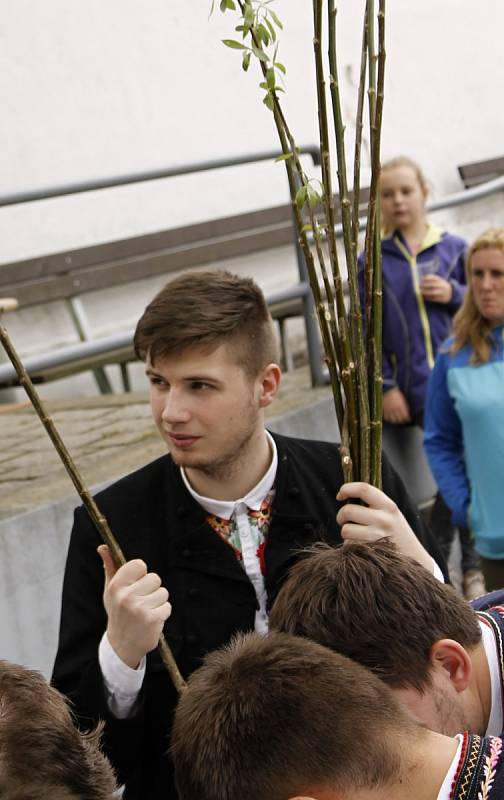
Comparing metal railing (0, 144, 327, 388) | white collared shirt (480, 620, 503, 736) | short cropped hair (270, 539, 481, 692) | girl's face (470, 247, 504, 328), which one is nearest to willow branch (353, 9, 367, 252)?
short cropped hair (270, 539, 481, 692)

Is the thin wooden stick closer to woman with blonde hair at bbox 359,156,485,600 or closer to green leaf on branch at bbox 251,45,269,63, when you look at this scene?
green leaf on branch at bbox 251,45,269,63

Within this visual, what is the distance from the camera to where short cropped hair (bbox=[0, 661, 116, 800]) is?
1493 millimetres

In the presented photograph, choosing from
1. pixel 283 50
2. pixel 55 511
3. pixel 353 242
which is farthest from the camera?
pixel 283 50

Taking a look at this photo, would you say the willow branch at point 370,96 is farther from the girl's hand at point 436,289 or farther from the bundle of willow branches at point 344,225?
the girl's hand at point 436,289

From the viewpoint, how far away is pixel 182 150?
287 inches

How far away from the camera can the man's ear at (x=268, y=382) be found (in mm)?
2619

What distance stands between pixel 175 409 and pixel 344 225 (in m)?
0.48

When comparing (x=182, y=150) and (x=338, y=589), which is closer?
(x=338, y=589)

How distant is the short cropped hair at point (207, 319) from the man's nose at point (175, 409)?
0.26 ft

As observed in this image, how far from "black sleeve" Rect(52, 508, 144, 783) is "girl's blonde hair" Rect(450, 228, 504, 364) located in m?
1.91

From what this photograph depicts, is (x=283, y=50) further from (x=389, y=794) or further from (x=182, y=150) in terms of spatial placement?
(x=389, y=794)

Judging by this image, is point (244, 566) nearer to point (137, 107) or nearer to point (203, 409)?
point (203, 409)

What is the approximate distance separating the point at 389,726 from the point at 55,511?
8.28 feet

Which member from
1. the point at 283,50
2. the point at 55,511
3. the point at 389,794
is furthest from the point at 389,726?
the point at 283,50
